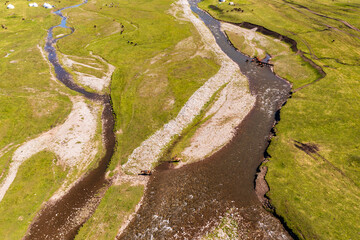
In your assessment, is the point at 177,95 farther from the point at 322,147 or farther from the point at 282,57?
the point at 282,57

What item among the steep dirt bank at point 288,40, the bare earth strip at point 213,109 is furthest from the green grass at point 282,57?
the bare earth strip at point 213,109

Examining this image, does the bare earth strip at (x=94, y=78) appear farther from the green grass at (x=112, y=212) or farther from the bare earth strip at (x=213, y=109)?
Result: the green grass at (x=112, y=212)

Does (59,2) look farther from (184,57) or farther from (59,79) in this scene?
(184,57)

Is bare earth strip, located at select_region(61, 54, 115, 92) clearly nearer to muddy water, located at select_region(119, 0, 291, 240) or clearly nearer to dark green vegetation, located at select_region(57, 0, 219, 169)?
dark green vegetation, located at select_region(57, 0, 219, 169)

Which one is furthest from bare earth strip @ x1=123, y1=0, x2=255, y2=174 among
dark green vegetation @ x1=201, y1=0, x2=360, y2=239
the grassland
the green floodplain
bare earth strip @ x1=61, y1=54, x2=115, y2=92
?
bare earth strip @ x1=61, y1=54, x2=115, y2=92

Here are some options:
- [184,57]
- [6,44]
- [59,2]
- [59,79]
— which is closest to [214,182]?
[184,57]
